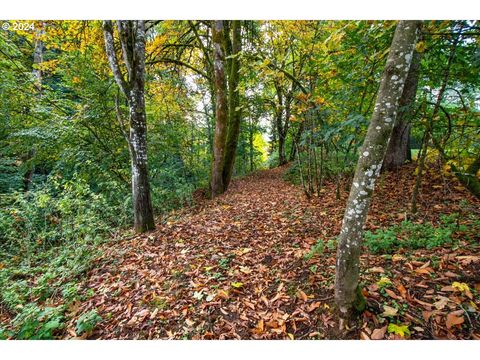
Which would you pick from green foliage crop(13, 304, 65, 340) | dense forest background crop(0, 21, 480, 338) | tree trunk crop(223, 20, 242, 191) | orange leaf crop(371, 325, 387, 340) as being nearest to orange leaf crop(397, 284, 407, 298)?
orange leaf crop(371, 325, 387, 340)

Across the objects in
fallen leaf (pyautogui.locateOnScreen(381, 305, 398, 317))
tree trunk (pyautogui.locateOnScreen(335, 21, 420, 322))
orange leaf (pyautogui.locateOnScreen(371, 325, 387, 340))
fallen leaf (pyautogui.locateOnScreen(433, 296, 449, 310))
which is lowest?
orange leaf (pyautogui.locateOnScreen(371, 325, 387, 340))

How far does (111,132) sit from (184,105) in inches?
169

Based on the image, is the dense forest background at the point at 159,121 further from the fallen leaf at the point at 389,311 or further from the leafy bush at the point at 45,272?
the fallen leaf at the point at 389,311

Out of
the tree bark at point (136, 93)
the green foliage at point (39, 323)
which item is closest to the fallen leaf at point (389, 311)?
the green foliage at point (39, 323)

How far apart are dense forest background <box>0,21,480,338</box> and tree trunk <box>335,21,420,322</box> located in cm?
66

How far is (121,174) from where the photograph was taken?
299 inches

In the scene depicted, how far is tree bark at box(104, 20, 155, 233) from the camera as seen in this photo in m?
4.39

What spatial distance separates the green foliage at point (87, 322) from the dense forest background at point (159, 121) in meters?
0.02

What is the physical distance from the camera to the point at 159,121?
9766 mm

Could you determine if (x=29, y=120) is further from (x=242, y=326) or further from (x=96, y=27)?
(x=242, y=326)

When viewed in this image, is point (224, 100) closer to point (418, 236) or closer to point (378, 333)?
point (418, 236)

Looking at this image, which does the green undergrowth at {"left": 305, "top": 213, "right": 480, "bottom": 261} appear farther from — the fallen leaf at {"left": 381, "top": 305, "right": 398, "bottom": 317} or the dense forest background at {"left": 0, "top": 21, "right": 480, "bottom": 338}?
the fallen leaf at {"left": 381, "top": 305, "right": 398, "bottom": 317}

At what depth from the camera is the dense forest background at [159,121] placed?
3518mm

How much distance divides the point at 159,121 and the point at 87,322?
8.44 metres
